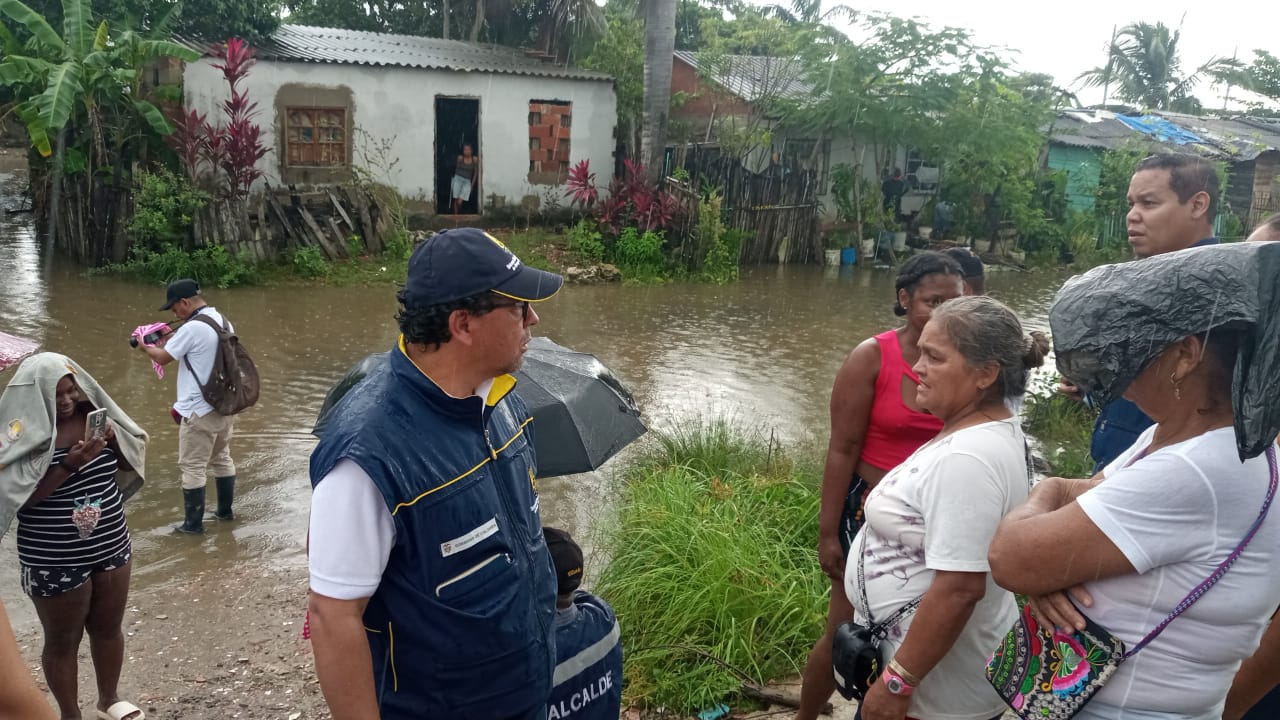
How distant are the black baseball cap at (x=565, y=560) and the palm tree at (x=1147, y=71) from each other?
126 feet

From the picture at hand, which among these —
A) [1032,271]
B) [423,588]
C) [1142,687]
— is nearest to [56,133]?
[423,588]

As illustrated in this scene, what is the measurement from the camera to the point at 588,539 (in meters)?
5.70

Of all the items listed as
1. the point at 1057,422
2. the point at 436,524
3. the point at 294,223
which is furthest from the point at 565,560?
the point at 294,223

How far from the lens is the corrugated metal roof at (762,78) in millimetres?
17297

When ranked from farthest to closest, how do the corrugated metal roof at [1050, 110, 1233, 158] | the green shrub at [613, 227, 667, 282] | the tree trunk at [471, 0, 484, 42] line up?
the tree trunk at [471, 0, 484, 42] → the corrugated metal roof at [1050, 110, 1233, 158] → the green shrub at [613, 227, 667, 282]

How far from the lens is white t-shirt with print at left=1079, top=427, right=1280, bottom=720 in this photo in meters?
1.82

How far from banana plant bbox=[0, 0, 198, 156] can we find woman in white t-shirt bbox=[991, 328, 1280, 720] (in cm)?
1253

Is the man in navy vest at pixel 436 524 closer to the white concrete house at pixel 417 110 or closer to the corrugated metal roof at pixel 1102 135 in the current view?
the white concrete house at pixel 417 110

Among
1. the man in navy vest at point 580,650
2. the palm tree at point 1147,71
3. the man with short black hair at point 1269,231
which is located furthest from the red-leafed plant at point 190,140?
the palm tree at point 1147,71

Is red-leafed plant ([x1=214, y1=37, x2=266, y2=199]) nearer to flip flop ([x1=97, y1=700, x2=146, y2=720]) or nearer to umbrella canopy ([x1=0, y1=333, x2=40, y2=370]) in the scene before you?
umbrella canopy ([x1=0, y1=333, x2=40, y2=370])

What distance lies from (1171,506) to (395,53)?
634 inches

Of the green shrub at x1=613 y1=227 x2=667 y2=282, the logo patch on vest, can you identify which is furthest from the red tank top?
the green shrub at x1=613 y1=227 x2=667 y2=282

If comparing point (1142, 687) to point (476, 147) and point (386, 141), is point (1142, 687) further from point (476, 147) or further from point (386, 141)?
point (476, 147)

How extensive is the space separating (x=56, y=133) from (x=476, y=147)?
6.35 metres
